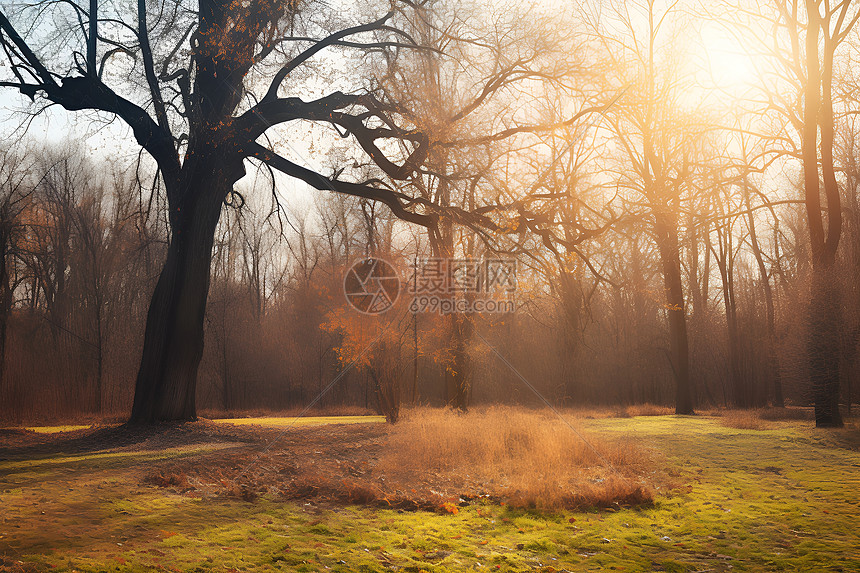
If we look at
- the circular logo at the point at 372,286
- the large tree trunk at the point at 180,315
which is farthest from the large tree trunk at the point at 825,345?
the large tree trunk at the point at 180,315

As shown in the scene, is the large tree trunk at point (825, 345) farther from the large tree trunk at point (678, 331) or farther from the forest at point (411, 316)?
the large tree trunk at point (678, 331)

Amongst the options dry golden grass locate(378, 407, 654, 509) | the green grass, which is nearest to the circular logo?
dry golden grass locate(378, 407, 654, 509)

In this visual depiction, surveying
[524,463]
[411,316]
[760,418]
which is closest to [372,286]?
[411,316]

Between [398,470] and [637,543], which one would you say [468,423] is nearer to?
[398,470]

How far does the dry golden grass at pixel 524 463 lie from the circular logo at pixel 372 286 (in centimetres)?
488

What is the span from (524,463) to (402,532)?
3.42m

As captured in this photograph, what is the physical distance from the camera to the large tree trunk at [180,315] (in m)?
11.2

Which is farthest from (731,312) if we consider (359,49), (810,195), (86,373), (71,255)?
(71,255)

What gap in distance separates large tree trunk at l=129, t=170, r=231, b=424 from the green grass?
3.78 m

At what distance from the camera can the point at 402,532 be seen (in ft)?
17.4

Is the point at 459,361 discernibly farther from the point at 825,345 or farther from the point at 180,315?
the point at 825,345

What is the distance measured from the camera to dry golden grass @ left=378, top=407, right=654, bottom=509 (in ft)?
21.7

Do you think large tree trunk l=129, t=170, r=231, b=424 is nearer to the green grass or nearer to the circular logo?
the green grass

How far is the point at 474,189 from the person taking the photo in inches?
439
